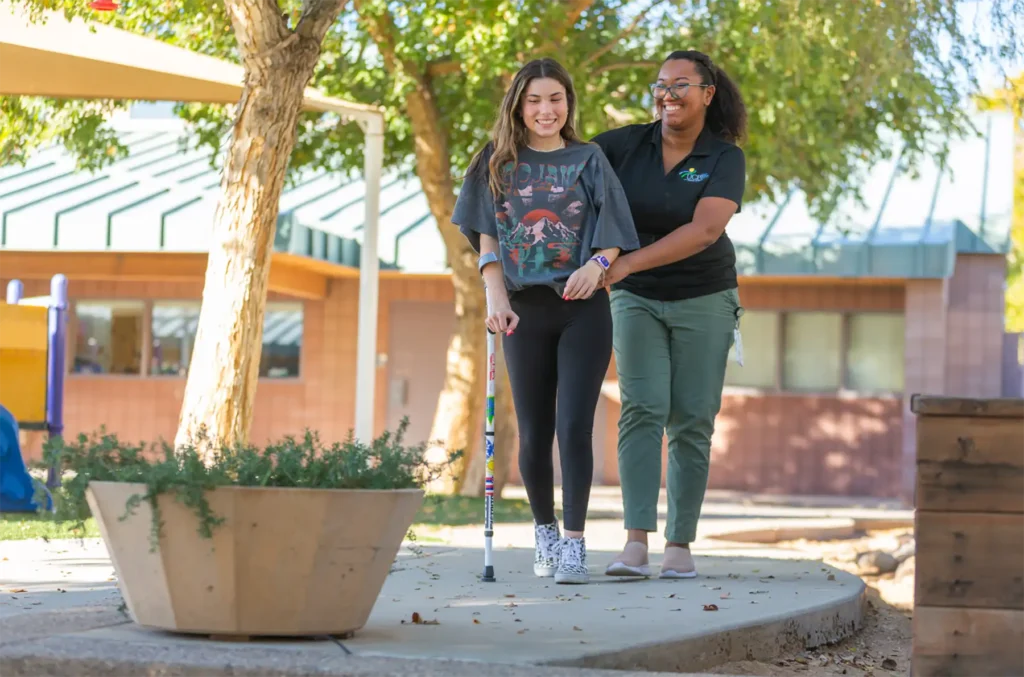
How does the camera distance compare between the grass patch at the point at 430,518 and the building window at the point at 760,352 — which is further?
the building window at the point at 760,352

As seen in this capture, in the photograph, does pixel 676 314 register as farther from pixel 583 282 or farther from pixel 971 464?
pixel 971 464

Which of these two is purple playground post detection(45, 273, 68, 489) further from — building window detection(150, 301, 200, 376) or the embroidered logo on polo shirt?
building window detection(150, 301, 200, 376)

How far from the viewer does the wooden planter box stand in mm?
3238

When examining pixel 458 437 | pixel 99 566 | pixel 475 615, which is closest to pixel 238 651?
pixel 475 615

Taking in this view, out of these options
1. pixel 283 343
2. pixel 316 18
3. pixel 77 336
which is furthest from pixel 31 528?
pixel 77 336

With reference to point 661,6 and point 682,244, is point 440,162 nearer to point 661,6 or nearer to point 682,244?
point 661,6

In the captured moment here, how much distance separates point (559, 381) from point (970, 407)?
2169 millimetres

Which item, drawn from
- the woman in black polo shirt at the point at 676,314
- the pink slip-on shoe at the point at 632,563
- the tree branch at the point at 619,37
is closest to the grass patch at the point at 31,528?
the pink slip-on shoe at the point at 632,563

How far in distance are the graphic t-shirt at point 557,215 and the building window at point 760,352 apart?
1397 cm

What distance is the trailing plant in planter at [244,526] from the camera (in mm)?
3387

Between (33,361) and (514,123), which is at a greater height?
(514,123)

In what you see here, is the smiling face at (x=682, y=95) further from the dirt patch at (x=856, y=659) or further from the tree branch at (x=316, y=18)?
the tree branch at (x=316, y=18)

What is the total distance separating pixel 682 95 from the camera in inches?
213

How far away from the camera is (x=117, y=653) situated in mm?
3338
